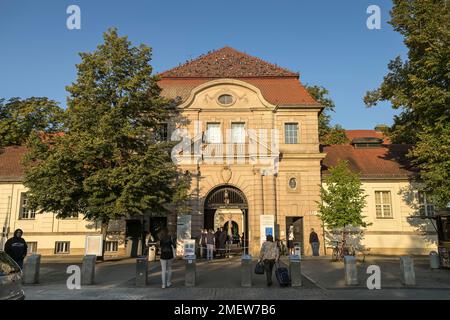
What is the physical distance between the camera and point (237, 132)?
27.5 metres

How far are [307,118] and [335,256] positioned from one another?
10.3 metres

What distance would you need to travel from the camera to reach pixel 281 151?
27.1 metres

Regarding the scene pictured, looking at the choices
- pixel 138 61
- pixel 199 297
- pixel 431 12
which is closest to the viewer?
pixel 199 297

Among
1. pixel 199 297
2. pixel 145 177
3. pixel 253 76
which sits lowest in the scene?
pixel 199 297

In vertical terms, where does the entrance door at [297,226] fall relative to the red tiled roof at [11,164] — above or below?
below

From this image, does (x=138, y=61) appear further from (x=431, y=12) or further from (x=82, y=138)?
(x=431, y=12)

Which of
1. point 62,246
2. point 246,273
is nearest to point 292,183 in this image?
point 246,273

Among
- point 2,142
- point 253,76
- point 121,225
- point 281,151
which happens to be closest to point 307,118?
point 281,151

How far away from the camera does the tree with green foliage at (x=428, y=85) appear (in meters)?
20.3

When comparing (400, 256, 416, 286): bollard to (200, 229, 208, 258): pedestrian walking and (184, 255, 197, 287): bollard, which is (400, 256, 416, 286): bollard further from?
(200, 229, 208, 258): pedestrian walking

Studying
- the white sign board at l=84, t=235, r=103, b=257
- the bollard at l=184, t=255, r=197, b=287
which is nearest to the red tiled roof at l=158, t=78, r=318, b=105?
the white sign board at l=84, t=235, r=103, b=257

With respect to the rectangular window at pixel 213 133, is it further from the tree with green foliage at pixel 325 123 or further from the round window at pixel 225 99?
the tree with green foliage at pixel 325 123

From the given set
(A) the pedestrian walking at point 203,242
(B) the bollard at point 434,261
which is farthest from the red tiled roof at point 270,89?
(B) the bollard at point 434,261

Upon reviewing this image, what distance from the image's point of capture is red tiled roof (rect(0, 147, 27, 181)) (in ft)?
93.3
